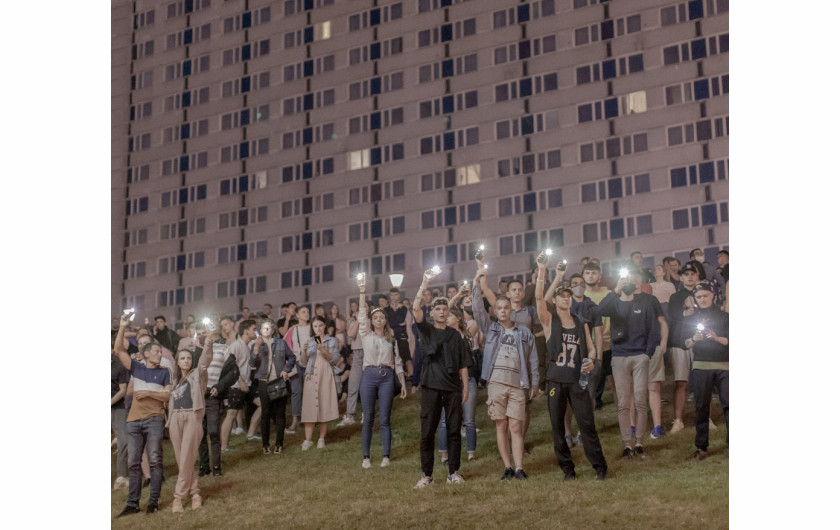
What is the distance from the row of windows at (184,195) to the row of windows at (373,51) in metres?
5.96

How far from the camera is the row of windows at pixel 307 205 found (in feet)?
67.1

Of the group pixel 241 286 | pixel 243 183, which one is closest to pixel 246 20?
pixel 243 183

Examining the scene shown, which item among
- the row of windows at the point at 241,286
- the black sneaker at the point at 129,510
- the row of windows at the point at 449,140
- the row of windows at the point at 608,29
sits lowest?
the black sneaker at the point at 129,510

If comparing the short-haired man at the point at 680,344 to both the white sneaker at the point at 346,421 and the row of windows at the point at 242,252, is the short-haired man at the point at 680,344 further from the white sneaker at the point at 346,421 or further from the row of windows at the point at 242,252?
the row of windows at the point at 242,252

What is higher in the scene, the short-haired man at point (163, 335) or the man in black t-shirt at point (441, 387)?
the short-haired man at point (163, 335)

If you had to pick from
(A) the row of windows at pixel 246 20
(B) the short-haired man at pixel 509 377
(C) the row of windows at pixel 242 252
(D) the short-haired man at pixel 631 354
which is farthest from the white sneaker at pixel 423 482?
(A) the row of windows at pixel 246 20

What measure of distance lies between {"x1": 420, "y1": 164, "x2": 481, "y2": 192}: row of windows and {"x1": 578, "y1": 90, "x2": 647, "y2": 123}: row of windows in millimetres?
2988

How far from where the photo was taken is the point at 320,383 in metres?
11.4

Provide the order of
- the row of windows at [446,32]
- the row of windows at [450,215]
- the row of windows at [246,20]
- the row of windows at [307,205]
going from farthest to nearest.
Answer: the row of windows at [446,32] → the row of windows at [450,215] → the row of windows at [307,205] → the row of windows at [246,20]

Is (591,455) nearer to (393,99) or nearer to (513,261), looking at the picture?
(513,261)

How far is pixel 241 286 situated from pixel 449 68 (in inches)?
315

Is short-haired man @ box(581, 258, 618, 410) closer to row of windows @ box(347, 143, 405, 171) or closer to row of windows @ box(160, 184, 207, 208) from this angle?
row of windows @ box(160, 184, 207, 208)

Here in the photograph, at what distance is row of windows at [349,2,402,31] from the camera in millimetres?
22734

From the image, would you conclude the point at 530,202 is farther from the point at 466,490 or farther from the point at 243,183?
the point at 466,490
